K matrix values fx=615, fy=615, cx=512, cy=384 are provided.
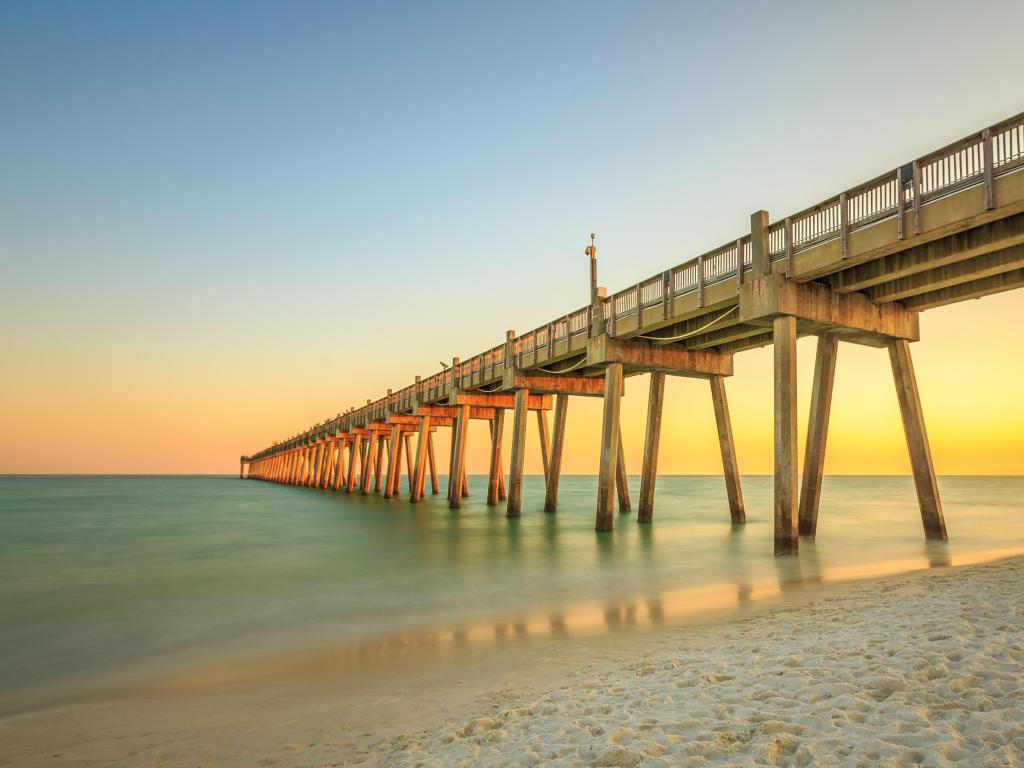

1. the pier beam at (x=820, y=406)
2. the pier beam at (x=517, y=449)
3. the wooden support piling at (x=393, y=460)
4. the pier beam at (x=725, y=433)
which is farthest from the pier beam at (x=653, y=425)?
the wooden support piling at (x=393, y=460)

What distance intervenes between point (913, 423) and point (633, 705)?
49.5 ft

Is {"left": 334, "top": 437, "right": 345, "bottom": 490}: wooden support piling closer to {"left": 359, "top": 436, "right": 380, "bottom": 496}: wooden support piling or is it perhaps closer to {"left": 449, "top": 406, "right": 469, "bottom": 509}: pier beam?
{"left": 359, "top": 436, "right": 380, "bottom": 496}: wooden support piling

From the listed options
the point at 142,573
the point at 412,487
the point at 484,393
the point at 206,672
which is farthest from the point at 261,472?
the point at 206,672

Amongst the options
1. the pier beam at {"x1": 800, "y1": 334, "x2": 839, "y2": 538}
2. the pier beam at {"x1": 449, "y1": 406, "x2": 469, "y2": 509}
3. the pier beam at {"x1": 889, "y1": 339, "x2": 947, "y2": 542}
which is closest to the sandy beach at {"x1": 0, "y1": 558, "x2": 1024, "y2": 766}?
the pier beam at {"x1": 800, "y1": 334, "x2": 839, "y2": 538}

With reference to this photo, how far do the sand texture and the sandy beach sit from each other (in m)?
0.02

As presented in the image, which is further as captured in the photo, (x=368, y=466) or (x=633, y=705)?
(x=368, y=466)

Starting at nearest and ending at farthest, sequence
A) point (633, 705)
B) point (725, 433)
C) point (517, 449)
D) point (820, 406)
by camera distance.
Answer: point (633, 705), point (820, 406), point (725, 433), point (517, 449)

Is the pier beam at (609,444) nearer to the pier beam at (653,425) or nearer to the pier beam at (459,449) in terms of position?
the pier beam at (653,425)

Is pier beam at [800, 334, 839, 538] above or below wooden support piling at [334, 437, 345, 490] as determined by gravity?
above

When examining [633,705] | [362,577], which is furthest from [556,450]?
[633,705]

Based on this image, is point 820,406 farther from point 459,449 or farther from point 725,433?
point 459,449

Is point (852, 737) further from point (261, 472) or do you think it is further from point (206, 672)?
point (261, 472)

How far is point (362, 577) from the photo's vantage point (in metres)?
15.1

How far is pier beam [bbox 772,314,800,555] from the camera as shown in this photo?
14859mm
